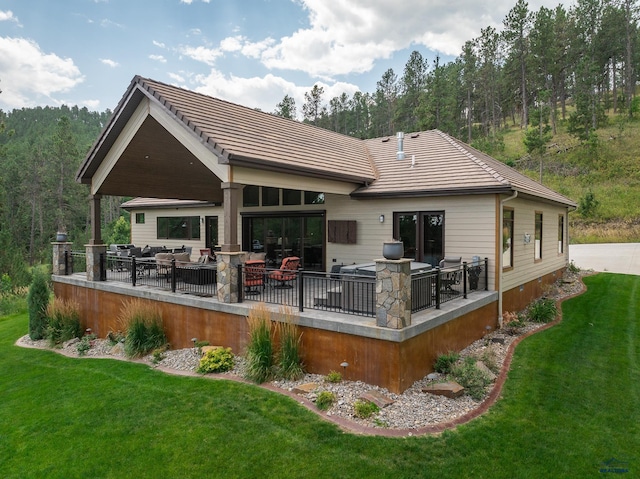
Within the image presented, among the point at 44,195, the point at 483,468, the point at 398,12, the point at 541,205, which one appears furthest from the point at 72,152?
the point at 483,468

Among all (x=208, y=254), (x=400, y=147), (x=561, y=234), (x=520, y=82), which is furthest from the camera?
(x=520, y=82)

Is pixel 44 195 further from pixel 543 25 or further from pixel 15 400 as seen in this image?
pixel 543 25

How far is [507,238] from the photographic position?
9781 mm

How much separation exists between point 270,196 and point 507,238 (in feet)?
24.3

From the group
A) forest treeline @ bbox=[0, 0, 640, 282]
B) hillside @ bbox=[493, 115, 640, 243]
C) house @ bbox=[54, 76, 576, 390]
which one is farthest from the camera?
forest treeline @ bbox=[0, 0, 640, 282]

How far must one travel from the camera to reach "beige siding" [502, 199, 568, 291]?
33.6 ft

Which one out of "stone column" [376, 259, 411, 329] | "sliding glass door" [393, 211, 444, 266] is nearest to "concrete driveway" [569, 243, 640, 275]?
"sliding glass door" [393, 211, 444, 266]

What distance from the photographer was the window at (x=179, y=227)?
1652 cm

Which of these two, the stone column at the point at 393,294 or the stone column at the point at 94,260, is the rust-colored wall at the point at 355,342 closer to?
the stone column at the point at 393,294

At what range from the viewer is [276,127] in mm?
11008

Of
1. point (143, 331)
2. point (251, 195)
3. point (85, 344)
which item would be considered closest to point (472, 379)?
point (143, 331)

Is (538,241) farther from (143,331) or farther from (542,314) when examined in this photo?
(143,331)

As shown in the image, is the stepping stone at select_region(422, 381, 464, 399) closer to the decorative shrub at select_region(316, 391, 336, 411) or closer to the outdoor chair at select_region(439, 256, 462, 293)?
the decorative shrub at select_region(316, 391, 336, 411)

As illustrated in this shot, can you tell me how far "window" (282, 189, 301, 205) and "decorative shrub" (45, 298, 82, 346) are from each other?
268 inches
